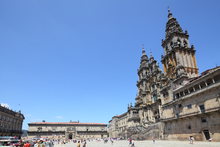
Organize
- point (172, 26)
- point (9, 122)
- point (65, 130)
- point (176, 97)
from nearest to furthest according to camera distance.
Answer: point (176, 97), point (9, 122), point (172, 26), point (65, 130)

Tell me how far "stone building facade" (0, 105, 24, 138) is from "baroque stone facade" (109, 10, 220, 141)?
39348 millimetres

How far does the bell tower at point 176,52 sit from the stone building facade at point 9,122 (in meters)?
53.1

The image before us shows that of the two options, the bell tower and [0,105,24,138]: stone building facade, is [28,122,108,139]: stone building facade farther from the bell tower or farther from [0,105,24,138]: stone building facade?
the bell tower

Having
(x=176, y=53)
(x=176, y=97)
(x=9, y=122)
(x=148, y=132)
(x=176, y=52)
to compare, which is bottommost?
(x=148, y=132)

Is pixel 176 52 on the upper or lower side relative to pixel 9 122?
upper

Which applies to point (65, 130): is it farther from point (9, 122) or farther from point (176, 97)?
point (176, 97)

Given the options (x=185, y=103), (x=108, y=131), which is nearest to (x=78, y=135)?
(x=108, y=131)

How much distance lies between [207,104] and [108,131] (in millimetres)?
72483

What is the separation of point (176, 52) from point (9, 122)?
59.1 meters

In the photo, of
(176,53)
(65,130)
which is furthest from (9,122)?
(176,53)

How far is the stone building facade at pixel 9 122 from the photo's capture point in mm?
48344

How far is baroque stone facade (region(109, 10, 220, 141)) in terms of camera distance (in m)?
26.0

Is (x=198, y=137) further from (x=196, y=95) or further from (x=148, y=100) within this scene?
(x=148, y=100)

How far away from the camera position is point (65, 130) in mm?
78000
